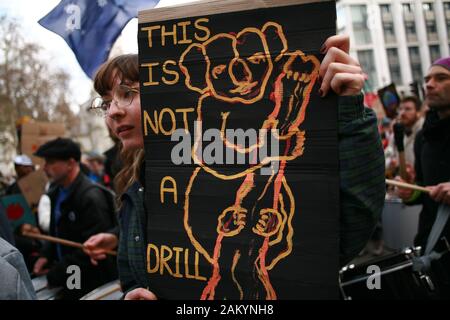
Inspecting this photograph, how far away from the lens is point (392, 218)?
17.0ft

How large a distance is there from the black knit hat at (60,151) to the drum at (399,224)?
3.39 meters

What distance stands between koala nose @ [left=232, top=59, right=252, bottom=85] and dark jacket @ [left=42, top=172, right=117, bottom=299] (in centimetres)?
217

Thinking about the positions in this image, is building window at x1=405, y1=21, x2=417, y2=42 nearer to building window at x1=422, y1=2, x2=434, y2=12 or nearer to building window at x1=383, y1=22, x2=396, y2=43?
building window at x1=383, y1=22, x2=396, y2=43

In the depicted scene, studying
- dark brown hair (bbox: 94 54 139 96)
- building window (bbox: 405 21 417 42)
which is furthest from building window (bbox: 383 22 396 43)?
dark brown hair (bbox: 94 54 139 96)

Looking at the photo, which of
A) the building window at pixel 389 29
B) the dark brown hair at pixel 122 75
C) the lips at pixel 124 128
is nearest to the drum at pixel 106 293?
the dark brown hair at pixel 122 75

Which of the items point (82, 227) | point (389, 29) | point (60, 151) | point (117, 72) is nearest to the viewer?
point (117, 72)

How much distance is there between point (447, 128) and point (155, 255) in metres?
2.24

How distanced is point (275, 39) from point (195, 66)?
0.85 ft

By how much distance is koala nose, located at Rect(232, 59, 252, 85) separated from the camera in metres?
1.22

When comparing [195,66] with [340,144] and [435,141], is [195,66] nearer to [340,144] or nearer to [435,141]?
[340,144]

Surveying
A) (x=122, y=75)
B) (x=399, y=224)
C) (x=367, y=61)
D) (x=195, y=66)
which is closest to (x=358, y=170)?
(x=195, y=66)

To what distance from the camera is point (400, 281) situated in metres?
2.37

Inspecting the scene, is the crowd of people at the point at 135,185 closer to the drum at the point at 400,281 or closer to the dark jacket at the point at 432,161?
the dark jacket at the point at 432,161
